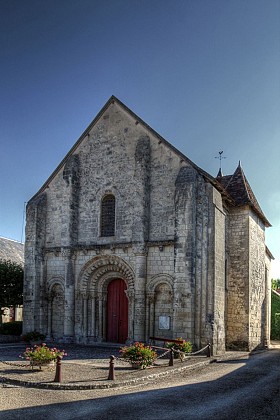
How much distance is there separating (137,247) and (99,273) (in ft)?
9.60

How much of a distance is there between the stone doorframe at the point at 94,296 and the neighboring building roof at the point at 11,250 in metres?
14.5

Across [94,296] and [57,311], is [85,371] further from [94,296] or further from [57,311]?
[57,311]

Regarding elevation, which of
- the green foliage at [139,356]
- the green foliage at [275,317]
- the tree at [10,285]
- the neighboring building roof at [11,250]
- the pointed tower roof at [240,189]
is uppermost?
the pointed tower roof at [240,189]

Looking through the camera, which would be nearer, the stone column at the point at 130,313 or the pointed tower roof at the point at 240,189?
the stone column at the point at 130,313

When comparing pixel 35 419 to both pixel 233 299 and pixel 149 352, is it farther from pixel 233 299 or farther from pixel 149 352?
pixel 233 299

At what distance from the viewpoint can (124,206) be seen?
66.1 feet

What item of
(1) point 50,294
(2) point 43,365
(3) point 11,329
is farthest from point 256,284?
(2) point 43,365

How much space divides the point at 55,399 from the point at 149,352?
14.7 ft

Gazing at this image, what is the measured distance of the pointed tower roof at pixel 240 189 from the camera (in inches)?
878

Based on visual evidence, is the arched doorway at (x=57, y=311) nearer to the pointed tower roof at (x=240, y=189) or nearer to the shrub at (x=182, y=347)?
the shrub at (x=182, y=347)

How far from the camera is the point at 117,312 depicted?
2036cm

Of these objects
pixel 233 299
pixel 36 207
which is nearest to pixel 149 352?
pixel 233 299

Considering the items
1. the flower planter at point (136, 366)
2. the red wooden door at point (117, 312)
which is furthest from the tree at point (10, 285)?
the flower planter at point (136, 366)

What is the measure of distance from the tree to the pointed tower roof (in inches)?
506
